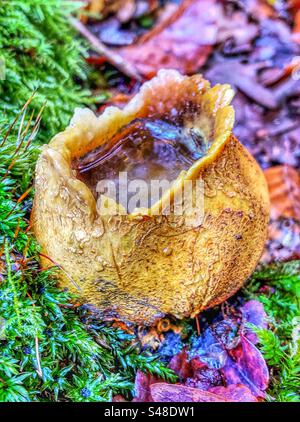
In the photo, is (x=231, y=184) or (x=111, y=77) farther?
(x=111, y=77)

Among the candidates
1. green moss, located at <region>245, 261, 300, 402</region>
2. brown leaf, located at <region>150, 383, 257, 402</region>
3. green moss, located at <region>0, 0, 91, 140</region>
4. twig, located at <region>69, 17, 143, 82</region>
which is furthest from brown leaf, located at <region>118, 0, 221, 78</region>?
brown leaf, located at <region>150, 383, 257, 402</region>

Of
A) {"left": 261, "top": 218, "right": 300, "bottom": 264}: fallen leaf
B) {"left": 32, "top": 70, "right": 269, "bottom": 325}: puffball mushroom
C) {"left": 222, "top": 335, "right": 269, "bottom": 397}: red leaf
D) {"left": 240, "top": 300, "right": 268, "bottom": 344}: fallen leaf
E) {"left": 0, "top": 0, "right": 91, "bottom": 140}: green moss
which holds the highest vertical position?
{"left": 0, "top": 0, "right": 91, "bottom": 140}: green moss

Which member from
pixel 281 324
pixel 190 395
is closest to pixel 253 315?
pixel 281 324

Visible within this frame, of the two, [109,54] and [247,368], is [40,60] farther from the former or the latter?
[247,368]

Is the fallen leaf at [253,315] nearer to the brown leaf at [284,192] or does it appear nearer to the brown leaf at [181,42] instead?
the brown leaf at [284,192]

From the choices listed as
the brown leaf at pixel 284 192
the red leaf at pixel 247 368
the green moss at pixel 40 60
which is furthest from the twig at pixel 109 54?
the red leaf at pixel 247 368

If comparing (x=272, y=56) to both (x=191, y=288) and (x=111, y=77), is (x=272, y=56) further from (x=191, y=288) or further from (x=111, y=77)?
(x=191, y=288)

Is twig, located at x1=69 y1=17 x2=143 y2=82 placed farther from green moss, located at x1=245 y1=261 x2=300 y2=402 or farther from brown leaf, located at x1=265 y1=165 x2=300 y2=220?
green moss, located at x1=245 y1=261 x2=300 y2=402
